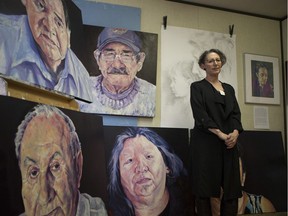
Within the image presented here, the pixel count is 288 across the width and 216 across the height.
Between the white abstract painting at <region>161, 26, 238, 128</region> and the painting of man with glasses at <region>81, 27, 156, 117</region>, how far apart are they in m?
0.16

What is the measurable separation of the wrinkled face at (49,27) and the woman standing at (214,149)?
0.93 metres

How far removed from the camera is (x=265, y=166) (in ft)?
8.55

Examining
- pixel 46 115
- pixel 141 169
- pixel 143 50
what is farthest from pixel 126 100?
pixel 46 115

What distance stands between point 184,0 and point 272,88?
1210mm

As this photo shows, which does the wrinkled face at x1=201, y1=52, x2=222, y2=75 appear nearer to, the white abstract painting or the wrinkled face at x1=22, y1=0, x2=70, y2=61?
the white abstract painting

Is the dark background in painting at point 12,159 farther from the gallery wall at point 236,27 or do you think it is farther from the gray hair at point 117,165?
the gallery wall at point 236,27

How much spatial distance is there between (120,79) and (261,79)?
1426 mm

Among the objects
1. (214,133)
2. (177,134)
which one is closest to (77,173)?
(214,133)

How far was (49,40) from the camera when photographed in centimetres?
175

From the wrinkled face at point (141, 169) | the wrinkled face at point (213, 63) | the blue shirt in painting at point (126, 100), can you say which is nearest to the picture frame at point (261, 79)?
the wrinkled face at point (213, 63)

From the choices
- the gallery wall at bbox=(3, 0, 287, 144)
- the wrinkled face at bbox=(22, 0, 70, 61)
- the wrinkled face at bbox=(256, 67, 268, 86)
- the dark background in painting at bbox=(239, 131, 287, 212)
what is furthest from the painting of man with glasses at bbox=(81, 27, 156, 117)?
the wrinkled face at bbox=(256, 67, 268, 86)

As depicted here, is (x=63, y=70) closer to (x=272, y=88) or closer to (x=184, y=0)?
(x=184, y=0)

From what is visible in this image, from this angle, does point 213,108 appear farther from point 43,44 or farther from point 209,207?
point 43,44

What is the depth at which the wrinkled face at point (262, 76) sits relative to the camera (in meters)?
2.84
